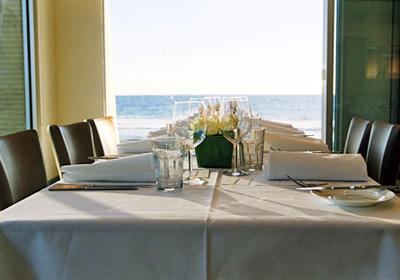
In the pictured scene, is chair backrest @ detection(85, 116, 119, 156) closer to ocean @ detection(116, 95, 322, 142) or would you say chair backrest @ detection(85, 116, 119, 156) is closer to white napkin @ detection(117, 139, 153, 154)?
white napkin @ detection(117, 139, 153, 154)

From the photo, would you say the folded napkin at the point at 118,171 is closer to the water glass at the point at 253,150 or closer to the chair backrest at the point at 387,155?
the water glass at the point at 253,150

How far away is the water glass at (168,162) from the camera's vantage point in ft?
4.97

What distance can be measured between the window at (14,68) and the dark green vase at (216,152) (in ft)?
8.96

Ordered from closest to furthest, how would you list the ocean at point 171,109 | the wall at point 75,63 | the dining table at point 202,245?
1. the dining table at point 202,245
2. the wall at point 75,63
3. the ocean at point 171,109

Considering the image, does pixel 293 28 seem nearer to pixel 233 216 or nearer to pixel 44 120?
pixel 44 120

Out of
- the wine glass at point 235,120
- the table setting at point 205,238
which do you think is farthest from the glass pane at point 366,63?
the table setting at point 205,238

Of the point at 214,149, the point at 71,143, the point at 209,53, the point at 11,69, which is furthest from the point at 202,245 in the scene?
the point at 209,53

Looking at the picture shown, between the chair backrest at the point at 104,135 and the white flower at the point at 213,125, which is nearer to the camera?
the white flower at the point at 213,125

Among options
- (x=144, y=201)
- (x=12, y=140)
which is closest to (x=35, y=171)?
(x=12, y=140)

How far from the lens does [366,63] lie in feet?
Answer: 16.1

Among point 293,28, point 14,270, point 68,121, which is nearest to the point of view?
point 14,270

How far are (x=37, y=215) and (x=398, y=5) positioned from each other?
4.37 meters

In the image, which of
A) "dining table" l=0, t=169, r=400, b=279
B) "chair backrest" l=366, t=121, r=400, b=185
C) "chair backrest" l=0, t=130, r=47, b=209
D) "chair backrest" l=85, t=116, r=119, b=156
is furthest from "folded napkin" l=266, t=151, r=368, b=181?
"chair backrest" l=85, t=116, r=119, b=156

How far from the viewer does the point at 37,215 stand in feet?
4.12
